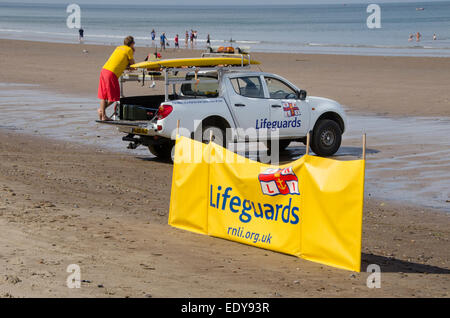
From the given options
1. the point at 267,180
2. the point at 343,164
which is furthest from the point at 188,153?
the point at 343,164

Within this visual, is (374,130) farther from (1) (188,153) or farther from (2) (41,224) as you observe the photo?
(2) (41,224)

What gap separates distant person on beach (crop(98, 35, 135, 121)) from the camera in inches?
567

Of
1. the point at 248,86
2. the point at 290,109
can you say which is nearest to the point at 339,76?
the point at 290,109

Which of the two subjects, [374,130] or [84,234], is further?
[374,130]

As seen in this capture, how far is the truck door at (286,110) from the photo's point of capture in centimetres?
1498

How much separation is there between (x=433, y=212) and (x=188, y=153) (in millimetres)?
4089

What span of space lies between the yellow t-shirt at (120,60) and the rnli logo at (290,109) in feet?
10.8

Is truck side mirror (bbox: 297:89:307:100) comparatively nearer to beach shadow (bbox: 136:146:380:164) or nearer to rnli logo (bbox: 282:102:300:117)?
rnli logo (bbox: 282:102:300:117)

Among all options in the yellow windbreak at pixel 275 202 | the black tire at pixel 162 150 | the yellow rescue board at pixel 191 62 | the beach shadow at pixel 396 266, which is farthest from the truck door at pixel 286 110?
the beach shadow at pixel 396 266

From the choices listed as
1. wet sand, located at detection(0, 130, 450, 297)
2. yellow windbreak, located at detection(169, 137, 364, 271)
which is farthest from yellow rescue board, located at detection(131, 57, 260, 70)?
yellow windbreak, located at detection(169, 137, 364, 271)

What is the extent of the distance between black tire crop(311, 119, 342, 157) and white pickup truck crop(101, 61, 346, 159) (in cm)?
2

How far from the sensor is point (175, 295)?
6738 mm
